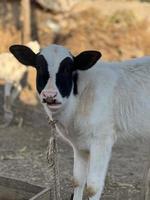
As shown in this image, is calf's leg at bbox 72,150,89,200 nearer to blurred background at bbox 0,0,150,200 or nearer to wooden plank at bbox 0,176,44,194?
wooden plank at bbox 0,176,44,194

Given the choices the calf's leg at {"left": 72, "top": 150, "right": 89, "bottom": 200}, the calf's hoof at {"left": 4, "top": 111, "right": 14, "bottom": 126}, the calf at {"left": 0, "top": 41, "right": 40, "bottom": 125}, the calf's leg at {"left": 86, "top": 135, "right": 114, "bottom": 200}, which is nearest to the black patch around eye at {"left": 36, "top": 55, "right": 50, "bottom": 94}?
the calf's leg at {"left": 86, "top": 135, "right": 114, "bottom": 200}

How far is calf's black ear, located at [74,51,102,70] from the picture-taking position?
12.8ft

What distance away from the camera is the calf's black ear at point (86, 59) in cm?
392

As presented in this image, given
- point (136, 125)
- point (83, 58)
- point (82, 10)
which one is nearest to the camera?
point (83, 58)

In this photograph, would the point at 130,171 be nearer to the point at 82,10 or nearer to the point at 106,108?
the point at 106,108

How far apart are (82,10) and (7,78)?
15.9 feet

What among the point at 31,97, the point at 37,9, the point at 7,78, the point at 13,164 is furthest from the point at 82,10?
the point at 13,164

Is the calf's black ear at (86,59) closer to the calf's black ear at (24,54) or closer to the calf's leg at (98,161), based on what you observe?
the calf's black ear at (24,54)

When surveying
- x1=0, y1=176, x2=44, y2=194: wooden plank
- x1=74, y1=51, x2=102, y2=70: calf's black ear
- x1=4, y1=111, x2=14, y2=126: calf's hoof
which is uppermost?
x1=74, y1=51, x2=102, y2=70: calf's black ear

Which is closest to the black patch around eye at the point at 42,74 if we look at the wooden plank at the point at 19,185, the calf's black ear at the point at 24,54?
the calf's black ear at the point at 24,54

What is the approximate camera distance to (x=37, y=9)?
42.5 ft

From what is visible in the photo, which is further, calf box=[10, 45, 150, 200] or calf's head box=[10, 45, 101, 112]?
calf box=[10, 45, 150, 200]

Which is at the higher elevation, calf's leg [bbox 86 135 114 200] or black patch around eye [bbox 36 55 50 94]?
black patch around eye [bbox 36 55 50 94]

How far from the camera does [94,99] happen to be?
13.3 feet
